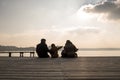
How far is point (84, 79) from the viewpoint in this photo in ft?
23.8

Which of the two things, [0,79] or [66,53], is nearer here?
[0,79]

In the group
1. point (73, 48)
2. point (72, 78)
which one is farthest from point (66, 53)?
point (72, 78)

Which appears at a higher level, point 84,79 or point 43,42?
point 43,42

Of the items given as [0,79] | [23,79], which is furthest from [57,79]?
[0,79]

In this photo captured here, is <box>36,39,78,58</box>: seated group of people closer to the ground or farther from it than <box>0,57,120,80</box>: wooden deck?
farther from it

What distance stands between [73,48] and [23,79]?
11418 millimetres

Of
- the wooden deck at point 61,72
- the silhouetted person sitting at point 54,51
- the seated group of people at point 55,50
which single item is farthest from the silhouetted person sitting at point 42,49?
the wooden deck at point 61,72

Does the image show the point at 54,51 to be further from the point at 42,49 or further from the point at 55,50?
the point at 42,49

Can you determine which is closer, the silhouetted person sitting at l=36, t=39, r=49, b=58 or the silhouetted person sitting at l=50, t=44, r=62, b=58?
the silhouetted person sitting at l=36, t=39, r=49, b=58

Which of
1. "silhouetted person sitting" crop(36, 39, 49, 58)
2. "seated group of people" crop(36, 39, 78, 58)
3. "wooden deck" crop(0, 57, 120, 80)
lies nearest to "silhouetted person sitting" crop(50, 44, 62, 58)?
"seated group of people" crop(36, 39, 78, 58)

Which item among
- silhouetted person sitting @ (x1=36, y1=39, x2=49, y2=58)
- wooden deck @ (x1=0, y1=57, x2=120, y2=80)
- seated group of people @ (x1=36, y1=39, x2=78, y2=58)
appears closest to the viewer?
wooden deck @ (x1=0, y1=57, x2=120, y2=80)

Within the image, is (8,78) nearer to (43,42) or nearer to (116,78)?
(116,78)

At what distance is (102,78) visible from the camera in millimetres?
7398

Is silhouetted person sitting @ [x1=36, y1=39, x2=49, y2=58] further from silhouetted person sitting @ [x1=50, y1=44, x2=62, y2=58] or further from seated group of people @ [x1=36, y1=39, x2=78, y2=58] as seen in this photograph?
silhouetted person sitting @ [x1=50, y1=44, x2=62, y2=58]
